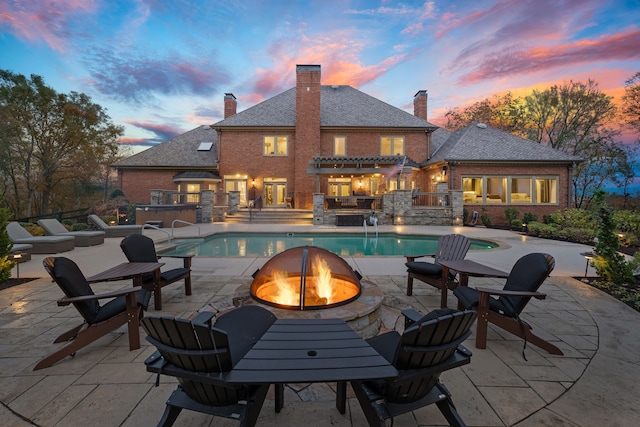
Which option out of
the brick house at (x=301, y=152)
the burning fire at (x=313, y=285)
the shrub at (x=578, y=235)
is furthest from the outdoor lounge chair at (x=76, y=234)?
the shrub at (x=578, y=235)

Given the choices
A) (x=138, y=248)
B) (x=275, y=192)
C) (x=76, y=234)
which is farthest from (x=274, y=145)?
(x=138, y=248)

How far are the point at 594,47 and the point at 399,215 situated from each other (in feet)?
59.0

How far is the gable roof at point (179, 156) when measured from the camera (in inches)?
845

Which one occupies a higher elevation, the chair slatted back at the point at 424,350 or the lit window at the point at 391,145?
the lit window at the point at 391,145

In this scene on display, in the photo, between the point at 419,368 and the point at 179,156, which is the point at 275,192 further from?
the point at 419,368

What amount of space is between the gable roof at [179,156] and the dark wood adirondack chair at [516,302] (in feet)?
71.3

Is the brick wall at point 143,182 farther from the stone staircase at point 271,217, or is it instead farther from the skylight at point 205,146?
the stone staircase at point 271,217

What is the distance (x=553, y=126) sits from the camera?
26.5 meters

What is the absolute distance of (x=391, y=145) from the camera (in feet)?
73.7

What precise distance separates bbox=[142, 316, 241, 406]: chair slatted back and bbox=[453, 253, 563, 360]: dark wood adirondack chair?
286 centimetres

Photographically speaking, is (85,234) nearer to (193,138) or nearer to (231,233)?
(231,233)

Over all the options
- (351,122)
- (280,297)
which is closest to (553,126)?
(351,122)

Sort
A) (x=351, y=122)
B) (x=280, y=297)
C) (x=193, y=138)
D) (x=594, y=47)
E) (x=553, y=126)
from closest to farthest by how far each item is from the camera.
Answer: (x=280, y=297)
(x=594, y=47)
(x=351, y=122)
(x=193, y=138)
(x=553, y=126)

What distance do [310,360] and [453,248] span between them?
13.9 feet
